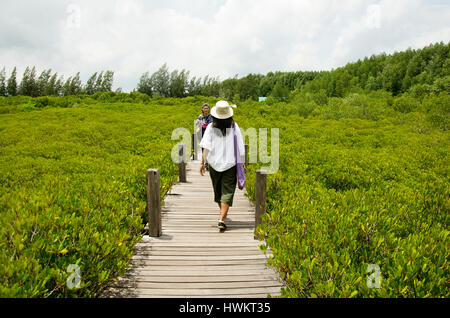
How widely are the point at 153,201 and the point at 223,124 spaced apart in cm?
176

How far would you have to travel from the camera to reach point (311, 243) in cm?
355

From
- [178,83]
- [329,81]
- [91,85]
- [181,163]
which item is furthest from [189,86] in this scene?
[181,163]

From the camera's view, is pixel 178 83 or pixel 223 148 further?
pixel 178 83

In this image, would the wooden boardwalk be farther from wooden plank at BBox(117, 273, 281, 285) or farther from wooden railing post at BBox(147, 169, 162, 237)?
wooden railing post at BBox(147, 169, 162, 237)

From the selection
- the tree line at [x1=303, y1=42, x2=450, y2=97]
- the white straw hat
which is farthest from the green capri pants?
the tree line at [x1=303, y1=42, x2=450, y2=97]

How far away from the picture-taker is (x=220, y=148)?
4754mm

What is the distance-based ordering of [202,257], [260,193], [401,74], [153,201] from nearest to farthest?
[202,257]
[153,201]
[260,193]
[401,74]

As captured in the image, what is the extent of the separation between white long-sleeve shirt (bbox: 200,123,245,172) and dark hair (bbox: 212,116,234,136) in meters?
0.05

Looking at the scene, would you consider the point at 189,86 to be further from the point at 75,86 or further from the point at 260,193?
the point at 260,193

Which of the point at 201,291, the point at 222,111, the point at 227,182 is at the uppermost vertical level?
the point at 222,111

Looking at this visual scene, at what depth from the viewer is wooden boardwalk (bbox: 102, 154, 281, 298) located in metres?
3.21

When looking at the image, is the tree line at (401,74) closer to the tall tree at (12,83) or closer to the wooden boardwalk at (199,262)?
the wooden boardwalk at (199,262)

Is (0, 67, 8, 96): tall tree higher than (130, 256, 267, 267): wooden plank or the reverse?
higher
